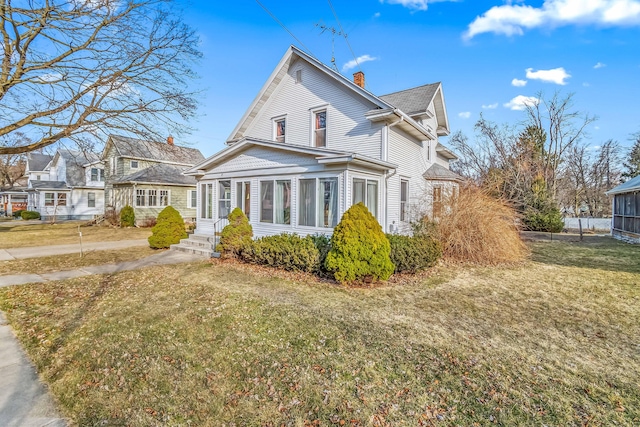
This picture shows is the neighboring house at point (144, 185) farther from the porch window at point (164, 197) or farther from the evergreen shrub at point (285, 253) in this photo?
the evergreen shrub at point (285, 253)

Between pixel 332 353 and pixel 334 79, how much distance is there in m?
11.4

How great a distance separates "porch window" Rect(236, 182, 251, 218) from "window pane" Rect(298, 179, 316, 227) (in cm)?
271

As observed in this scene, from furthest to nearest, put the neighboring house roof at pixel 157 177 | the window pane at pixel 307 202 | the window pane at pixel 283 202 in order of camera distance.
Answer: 1. the neighboring house roof at pixel 157 177
2. the window pane at pixel 283 202
3. the window pane at pixel 307 202

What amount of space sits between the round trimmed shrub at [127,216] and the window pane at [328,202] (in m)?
18.4

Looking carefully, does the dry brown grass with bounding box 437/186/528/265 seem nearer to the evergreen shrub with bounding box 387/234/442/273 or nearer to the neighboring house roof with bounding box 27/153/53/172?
the evergreen shrub with bounding box 387/234/442/273

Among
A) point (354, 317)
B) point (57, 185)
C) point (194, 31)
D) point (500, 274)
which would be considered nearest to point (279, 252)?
point (354, 317)

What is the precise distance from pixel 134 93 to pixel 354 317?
11653 mm

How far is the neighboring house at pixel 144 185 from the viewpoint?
23.4m

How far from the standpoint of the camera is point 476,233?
10586 mm

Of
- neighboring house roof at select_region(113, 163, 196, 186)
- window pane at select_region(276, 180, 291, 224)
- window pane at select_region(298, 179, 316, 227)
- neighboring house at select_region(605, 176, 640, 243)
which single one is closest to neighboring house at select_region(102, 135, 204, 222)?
neighboring house roof at select_region(113, 163, 196, 186)

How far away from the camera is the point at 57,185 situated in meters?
31.3

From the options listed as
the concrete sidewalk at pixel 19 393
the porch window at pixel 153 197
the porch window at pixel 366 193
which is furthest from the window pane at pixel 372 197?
the porch window at pixel 153 197

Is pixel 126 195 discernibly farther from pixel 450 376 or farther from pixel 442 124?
pixel 450 376

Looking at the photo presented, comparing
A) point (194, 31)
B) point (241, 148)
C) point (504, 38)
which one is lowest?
point (241, 148)
